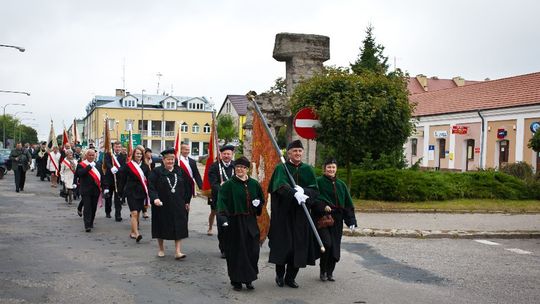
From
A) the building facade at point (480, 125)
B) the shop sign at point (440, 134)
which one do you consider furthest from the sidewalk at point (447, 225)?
the shop sign at point (440, 134)

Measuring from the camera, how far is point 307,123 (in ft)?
50.7

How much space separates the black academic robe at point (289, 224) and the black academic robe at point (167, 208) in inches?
82.5

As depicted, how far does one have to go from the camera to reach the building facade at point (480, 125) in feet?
113

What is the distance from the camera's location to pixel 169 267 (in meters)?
8.65

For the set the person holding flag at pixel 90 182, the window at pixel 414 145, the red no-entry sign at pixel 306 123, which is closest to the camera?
the person holding flag at pixel 90 182

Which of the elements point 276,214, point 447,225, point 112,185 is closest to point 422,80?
point 447,225

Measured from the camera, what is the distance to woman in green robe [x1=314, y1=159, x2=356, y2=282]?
794cm

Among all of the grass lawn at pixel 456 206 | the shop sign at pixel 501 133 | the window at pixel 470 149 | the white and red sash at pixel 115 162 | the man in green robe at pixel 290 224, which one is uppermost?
the shop sign at pixel 501 133

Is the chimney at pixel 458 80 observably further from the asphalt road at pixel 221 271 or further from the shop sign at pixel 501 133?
the asphalt road at pixel 221 271

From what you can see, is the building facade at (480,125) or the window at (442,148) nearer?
the building facade at (480,125)

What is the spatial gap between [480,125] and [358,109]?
25527 millimetres

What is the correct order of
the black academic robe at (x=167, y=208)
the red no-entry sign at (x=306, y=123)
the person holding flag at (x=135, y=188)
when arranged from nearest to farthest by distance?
the black academic robe at (x=167, y=208), the person holding flag at (x=135, y=188), the red no-entry sign at (x=306, y=123)

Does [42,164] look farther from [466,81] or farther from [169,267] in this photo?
[466,81]

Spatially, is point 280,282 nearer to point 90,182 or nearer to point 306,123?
point 90,182
